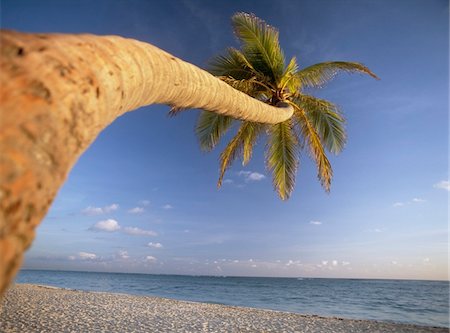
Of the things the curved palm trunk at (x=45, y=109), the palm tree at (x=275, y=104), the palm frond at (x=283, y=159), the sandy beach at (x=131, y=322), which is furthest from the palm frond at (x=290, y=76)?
the sandy beach at (x=131, y=322)

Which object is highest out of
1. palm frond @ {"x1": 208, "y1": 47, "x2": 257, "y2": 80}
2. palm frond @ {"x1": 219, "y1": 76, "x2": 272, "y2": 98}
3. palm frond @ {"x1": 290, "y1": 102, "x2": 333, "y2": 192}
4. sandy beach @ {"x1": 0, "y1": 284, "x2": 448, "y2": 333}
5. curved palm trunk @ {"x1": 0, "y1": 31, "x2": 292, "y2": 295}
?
palm frond @ {"x1": 208, "y1": 47, "x2": 257, "y2": 80}

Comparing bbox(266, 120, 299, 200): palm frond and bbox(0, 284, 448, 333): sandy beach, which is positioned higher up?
bbox(266, 120, 299, 200): palm frond

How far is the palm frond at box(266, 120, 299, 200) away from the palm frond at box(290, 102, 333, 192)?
1.02 m

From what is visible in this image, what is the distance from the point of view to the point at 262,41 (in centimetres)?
795

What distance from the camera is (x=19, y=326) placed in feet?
32.1

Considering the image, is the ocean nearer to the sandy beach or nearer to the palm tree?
the sandy beach

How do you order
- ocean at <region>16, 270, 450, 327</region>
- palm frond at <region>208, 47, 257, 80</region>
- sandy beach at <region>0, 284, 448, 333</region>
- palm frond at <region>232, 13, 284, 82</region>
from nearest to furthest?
palm frond at <region>232, 13, 284, 82</region>, palm frond at <region>208, 47, 257, 80</region>, sandy beach at <region>0, 284, 448, 333</region>, ocean at <region>16, 270, 450, 327</region>

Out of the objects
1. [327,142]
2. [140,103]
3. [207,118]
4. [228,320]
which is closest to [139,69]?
[140,103]

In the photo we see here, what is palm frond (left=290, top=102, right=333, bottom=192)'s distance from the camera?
872 cm

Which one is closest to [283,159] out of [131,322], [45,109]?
[131,322]

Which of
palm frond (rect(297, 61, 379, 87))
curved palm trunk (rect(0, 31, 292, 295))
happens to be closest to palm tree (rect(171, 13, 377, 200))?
palm frond (rect(297, 61, 379, 87))

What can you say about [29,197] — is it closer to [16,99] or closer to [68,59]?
[16,99]

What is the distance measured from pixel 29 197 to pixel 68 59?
24.7 inches

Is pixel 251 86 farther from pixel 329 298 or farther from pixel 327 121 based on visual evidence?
pixel 329 298
